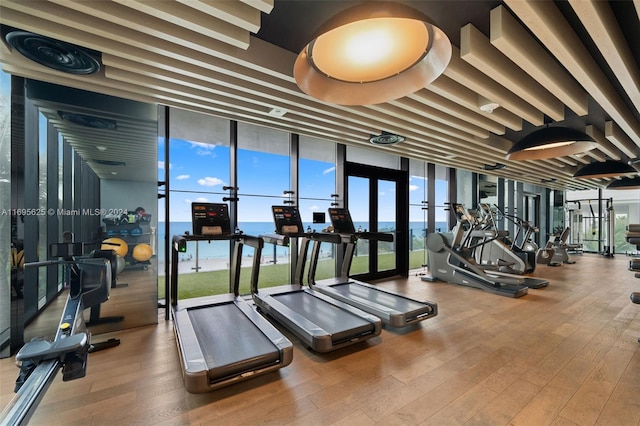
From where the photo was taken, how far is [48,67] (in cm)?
279

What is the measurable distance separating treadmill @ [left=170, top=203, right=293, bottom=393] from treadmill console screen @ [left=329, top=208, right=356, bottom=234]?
1558 mm

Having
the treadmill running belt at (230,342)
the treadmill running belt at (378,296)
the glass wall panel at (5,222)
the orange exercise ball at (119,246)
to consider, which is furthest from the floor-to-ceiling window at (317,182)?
the glass wall panel at (5,222)

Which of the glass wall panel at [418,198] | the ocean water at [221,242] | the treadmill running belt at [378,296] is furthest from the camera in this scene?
the glass wall panel at [418,198]

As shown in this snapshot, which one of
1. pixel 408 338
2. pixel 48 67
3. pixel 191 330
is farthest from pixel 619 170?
pixel 48 67

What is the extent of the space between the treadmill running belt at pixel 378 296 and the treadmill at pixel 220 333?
1.57 meters

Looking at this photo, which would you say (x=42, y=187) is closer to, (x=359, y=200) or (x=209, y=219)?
(x=209, y=219)

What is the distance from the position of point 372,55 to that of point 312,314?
120 inches

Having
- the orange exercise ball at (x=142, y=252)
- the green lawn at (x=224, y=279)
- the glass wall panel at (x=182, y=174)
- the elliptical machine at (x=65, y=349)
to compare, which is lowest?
the green lawn at (x=224, y=279)

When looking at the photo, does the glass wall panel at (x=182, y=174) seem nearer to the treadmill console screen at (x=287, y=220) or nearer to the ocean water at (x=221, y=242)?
the ocean water at (x=221, y=242)

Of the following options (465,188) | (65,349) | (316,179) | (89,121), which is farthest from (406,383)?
(465,188)

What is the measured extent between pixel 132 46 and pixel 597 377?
5.30 metres

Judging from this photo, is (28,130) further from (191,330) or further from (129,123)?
(191,330)

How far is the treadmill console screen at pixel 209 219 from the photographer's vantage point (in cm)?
376

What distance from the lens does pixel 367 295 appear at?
4.62 m
